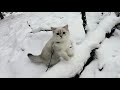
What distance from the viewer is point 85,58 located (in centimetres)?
411

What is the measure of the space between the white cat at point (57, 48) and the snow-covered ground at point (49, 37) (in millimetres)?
117

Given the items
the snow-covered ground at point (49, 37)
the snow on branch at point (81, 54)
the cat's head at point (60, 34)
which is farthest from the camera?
the cat's head at point (60, 34)

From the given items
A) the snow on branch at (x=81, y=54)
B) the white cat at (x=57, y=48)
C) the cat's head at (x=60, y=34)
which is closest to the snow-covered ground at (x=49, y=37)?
the snow on branch at (x=81, y=54)

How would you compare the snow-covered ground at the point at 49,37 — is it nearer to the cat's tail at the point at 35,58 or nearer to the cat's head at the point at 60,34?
the cat's tail at the point at 35,58

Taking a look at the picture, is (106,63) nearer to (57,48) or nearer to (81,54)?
(81,54)

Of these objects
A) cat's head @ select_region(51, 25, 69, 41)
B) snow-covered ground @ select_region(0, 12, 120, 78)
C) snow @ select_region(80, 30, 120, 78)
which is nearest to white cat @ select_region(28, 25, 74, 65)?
cat's head @ select_region(51, 25, 69, 41)

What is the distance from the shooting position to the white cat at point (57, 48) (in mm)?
4121

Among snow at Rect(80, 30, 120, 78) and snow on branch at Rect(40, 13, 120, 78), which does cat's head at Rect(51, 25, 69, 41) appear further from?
snow at Rect(80, 30, 120, 78)

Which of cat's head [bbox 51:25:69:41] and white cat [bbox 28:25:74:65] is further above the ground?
cat's head [bbox 51:25:69:41]

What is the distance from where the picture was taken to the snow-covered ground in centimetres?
395

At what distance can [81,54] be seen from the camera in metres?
4.14

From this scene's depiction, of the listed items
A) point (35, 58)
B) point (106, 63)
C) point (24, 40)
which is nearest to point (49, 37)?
point (24, 40)

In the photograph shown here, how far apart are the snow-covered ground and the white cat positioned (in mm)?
117
